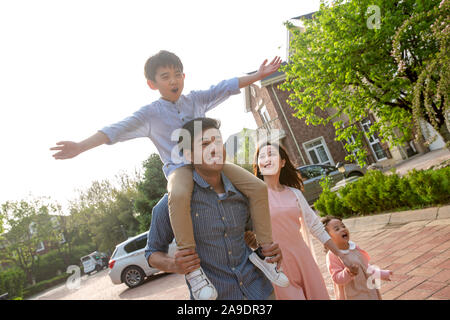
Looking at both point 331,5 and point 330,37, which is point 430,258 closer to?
point 330,37

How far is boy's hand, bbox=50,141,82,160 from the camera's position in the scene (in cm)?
174

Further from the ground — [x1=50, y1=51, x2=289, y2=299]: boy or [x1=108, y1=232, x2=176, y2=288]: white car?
[x1=50, y1=51, x2=289, y2=299]: boy

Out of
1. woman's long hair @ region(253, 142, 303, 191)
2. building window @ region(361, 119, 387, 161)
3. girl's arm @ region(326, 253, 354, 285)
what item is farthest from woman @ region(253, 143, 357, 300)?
building window @ region(361, 119, 387, 161)

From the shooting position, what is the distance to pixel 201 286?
1.68m

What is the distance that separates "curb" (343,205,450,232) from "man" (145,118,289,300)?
4782 mm

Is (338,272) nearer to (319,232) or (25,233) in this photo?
(319,232)

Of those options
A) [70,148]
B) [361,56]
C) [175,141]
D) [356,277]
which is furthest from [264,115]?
[70,148]

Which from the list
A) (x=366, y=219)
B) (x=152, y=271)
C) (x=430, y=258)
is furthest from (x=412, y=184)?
(x=152, y=271)

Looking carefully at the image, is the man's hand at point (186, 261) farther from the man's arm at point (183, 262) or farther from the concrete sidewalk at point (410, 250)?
the concrete sidewalk at point (410, 250)

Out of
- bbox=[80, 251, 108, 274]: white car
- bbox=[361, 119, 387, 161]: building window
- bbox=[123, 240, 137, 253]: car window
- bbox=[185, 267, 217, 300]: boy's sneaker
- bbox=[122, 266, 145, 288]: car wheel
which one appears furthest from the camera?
bbox=[80, 251, 108, 274]: white car

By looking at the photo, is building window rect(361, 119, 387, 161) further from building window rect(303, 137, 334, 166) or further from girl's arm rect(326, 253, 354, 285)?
girl's arm rect(326, 253, 354, 285)

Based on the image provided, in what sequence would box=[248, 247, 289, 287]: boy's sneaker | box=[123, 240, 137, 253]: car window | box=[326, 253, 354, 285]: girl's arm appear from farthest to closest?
1. box=[123, 240, 137, 253]: car window
2. box=[326, 253, 354, 285]: girl's arm
3. box=[248, 247, 289, 287]: boy's sneaker

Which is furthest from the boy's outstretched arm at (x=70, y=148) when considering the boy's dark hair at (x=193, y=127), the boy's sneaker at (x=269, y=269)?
the boy's sneaker at (x=269, y=269)
